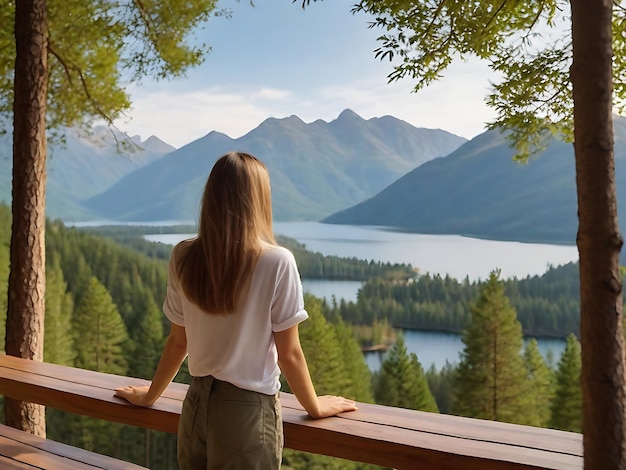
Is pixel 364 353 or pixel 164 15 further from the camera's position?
pixel 364 353

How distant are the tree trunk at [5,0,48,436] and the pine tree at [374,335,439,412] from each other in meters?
4.79

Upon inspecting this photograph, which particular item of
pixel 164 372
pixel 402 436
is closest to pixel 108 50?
pixel 164 372

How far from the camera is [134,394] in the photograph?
212cm

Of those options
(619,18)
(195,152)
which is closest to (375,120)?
(195,152)

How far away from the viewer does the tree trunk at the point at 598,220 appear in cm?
140

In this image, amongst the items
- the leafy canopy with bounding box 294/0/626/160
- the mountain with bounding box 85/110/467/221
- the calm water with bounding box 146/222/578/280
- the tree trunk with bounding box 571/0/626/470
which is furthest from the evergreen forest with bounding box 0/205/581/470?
the tree trunk with bounding box 571/0/626/470

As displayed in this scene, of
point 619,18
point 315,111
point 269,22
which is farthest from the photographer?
point 315,111

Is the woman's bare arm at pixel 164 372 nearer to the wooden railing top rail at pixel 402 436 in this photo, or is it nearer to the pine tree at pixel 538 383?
the wooden railing top rail at pixel 402 436

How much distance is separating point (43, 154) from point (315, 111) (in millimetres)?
4957

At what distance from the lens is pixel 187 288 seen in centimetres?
154

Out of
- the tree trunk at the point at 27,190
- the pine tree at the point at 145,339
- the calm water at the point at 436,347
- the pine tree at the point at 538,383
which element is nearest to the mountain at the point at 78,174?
the pine tree at the point at 145,339

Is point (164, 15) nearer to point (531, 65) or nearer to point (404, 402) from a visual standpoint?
point (531, 65)

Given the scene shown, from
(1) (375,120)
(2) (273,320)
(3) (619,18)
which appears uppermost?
(1) (375,120)

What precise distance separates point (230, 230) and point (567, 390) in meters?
6.40
